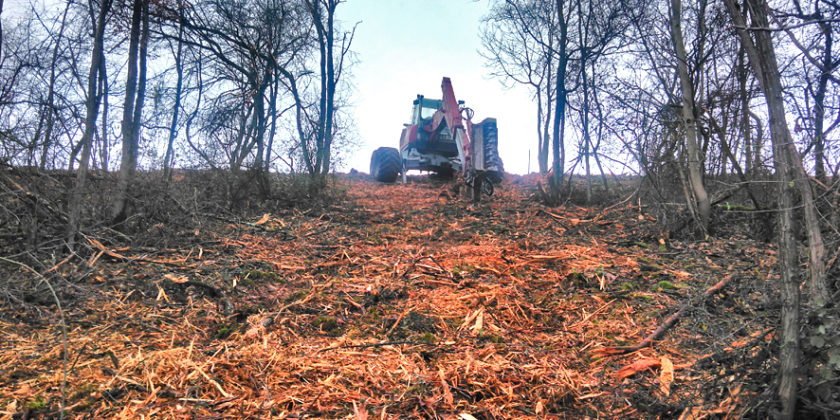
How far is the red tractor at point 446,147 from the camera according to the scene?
1073 centimetres

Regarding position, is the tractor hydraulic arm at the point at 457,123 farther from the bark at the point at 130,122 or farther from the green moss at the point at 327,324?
the green moss at the point at 327,324

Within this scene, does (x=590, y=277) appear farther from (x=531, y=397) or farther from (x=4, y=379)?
(x=4, y=379)

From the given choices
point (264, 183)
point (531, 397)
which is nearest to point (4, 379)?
point (531, 397)

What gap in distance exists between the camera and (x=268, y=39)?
1197 centimetres

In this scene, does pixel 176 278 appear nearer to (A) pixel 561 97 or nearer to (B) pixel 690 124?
(B) pixel 690 124

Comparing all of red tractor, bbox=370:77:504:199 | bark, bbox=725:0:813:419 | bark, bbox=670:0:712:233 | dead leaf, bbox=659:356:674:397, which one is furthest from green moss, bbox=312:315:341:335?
red tractor, bbox=370:77:504:199

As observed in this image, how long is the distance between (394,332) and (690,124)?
5557 millimetres

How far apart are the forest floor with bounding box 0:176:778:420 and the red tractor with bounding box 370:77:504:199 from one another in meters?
4.89

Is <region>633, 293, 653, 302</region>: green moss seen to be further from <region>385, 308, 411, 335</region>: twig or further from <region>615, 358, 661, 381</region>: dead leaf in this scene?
<region>385, 308, 411, 335</region>: twig

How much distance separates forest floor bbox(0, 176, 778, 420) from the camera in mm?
2328

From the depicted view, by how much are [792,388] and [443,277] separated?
128 inches

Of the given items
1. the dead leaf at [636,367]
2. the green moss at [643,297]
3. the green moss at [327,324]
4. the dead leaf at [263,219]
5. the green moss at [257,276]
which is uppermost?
the dead leaf at [263,219]

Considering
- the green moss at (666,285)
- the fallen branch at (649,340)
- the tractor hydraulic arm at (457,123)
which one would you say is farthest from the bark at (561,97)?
the fallen branch at (649,340)

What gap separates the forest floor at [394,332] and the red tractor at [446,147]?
16.0 feet
